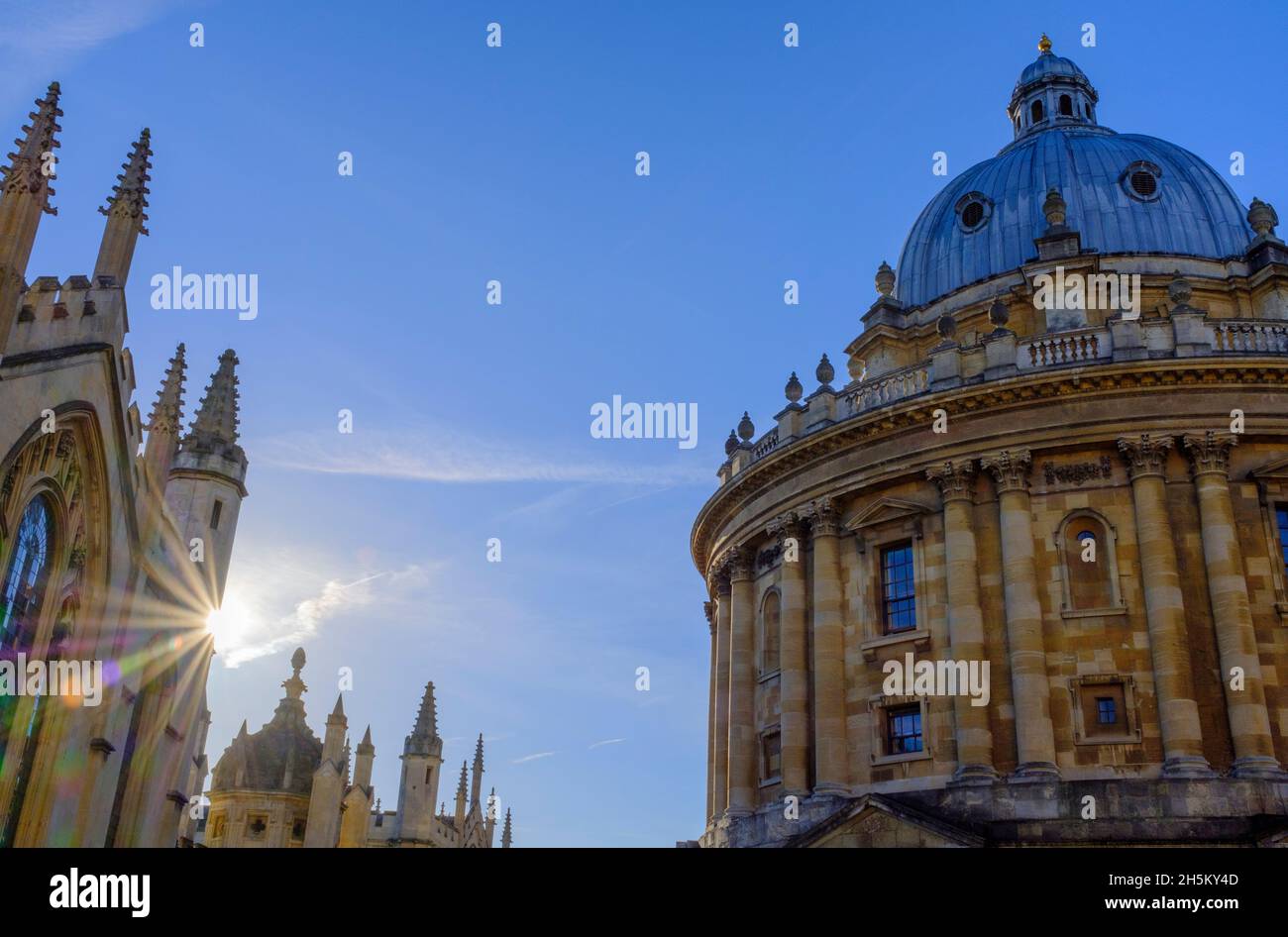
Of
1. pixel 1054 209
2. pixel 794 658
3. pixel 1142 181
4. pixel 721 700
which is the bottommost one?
pixel 721 700

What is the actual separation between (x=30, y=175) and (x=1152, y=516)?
24.5m

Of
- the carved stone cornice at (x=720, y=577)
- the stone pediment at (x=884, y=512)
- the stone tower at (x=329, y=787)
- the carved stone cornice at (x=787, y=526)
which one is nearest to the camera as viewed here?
the stone pediment at (x=884, y=512)

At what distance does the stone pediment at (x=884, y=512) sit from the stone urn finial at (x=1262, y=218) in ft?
52.7

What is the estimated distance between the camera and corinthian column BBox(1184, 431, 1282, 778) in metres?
24.8

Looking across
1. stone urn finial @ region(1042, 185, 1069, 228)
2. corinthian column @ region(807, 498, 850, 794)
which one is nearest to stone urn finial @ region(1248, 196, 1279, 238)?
stone urn finial @ region(1042, 185, 1069, 228)

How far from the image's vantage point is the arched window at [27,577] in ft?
57.8

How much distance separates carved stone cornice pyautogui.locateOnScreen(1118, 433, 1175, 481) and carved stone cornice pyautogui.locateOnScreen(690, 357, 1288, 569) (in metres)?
1.23

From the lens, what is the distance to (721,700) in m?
36.6

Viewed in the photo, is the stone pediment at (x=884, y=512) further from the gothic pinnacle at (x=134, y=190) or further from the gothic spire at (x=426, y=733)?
the gothic spire at (x=426, y=733)

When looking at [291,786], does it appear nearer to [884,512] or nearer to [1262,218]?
[884,512]

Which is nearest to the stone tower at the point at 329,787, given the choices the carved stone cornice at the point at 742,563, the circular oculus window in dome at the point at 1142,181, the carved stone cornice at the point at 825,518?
the carved stone cornice at the point at 742,563

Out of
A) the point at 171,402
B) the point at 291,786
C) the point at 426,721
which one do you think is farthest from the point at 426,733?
the point at 171,402

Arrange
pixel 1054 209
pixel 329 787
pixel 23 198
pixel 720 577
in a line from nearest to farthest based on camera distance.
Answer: pixel 23 198, pixel 1054 209, pixel 720 577, pixel 329 787

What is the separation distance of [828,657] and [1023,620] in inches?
215
